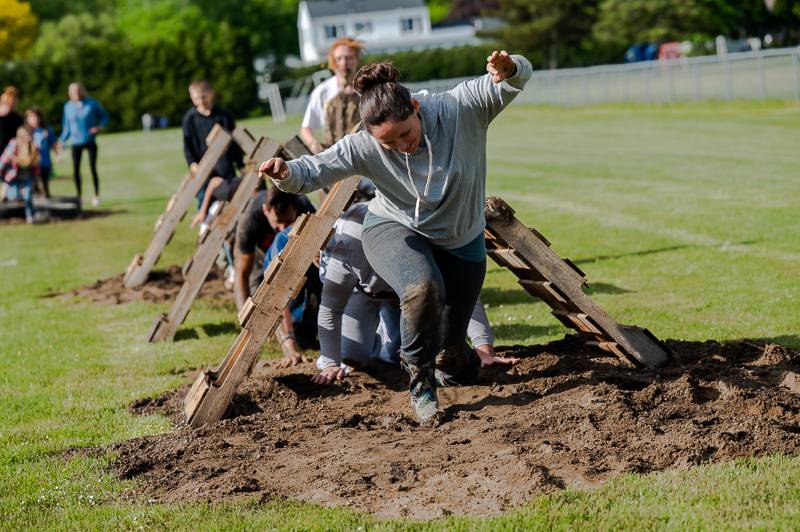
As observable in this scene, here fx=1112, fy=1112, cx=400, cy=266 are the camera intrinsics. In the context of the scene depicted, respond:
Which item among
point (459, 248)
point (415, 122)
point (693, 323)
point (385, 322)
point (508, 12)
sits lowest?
point (508, 12)

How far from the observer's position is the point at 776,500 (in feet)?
14.6

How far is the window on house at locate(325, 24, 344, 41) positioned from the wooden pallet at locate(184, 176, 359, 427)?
11505 centimetres

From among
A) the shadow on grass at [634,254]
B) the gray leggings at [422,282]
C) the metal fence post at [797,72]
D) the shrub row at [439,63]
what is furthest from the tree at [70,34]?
the gray leggings at [422,282]

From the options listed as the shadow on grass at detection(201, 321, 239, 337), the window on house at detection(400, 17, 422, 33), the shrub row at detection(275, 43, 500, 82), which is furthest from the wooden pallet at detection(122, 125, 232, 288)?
the window on house at detection(400, 17, 422, 33)

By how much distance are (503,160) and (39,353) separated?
18.5 m

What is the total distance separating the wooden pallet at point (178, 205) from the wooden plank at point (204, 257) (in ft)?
4.84

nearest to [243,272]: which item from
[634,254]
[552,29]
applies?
[634,254]

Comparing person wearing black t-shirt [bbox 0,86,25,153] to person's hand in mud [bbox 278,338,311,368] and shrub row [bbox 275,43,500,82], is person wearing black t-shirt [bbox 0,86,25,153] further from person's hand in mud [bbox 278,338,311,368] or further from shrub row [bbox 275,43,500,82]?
shrub row [bbox 275,43,500,82]

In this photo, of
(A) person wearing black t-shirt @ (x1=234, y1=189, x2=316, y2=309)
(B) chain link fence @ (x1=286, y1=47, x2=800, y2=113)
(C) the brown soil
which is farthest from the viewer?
(B) chain link fence @ (x1=286, y1=47, x2=800, y2=113)

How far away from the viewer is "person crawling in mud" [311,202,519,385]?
22.7 ft

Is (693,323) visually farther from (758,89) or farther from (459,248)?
(758,89)

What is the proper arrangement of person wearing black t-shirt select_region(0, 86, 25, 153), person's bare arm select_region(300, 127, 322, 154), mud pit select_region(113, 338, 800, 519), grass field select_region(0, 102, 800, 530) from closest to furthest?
grass field select_region(0, 102, 800, 530) → mud pit select_region(113, 338, 800, 519) → person's bare arm select_region(300, 127, 322, 154) → person wearing black t-shirt select_region(0, 86, 25, 153)

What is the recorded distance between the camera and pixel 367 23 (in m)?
124

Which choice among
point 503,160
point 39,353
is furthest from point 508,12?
point 39,353
